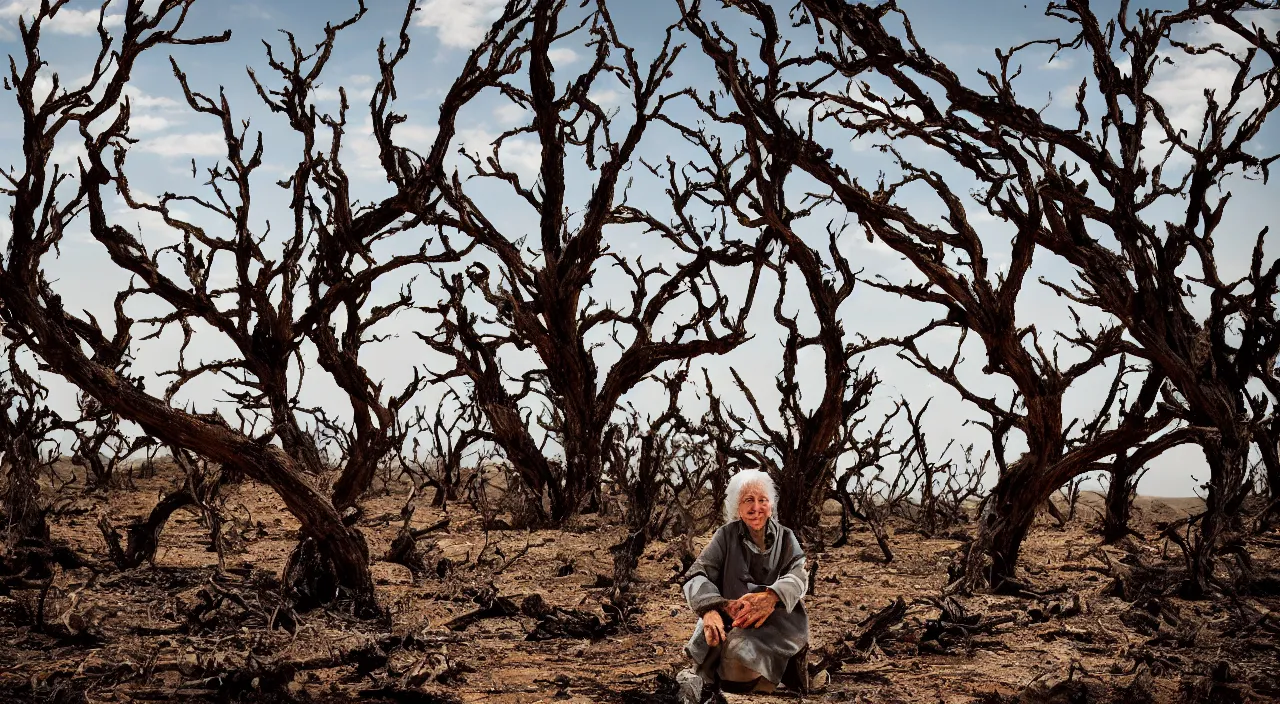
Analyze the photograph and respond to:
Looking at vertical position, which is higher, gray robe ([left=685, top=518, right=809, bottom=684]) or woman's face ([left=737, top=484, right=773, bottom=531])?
woman's face ([left=737, top=484, right=773, bottom=531])

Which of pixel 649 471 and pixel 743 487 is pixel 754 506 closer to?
pixel 743 487

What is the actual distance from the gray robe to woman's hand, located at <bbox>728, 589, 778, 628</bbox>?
0.28ft

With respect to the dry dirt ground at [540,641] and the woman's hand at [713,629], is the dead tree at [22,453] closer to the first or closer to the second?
the dry dirt ground at [540,641]

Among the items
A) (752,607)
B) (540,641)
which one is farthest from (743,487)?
(540,641)

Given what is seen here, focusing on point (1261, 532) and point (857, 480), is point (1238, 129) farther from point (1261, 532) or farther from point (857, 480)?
point (857, 480)

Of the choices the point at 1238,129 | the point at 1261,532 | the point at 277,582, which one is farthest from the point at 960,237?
the point at 277,582

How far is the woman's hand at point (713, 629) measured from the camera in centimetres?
562

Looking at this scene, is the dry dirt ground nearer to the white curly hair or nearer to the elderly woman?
the elderly woman

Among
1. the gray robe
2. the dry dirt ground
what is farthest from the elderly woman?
the dry dirt ground

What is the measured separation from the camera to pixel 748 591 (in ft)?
19.2

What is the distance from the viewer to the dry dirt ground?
6.30 metres

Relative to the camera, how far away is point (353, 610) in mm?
8336

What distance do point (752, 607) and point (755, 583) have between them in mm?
197

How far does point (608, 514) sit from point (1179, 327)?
8.10 m
